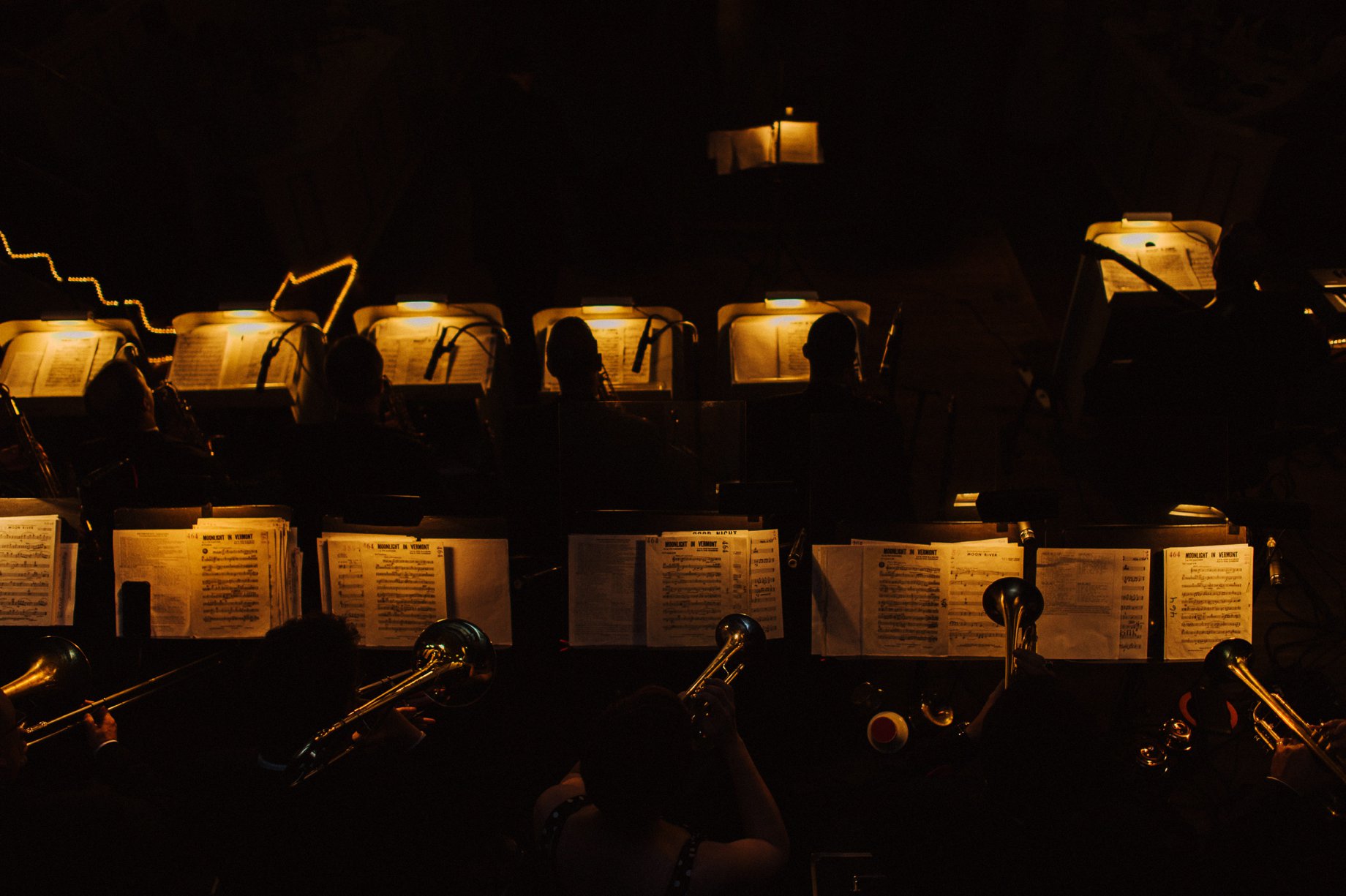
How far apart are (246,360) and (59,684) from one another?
2.48 meters

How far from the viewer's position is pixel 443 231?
866 centimetres

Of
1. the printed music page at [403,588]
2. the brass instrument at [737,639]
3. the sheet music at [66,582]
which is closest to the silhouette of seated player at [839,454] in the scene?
the brass instrument at [737,639]

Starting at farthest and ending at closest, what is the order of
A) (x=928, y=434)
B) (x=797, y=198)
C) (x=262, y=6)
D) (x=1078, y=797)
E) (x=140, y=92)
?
(x=262, y=6)
(x=797, y=198)
(x=140, y=92)
(x=928, y=434)
(x=1078, y=797)

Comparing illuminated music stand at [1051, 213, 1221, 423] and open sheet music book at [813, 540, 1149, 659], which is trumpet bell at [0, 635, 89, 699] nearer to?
open sheet music book at [813, 540, 1149, 659]

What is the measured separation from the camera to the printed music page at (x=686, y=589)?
3.31m

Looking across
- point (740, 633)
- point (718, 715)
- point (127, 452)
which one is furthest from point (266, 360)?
point (718, 715)

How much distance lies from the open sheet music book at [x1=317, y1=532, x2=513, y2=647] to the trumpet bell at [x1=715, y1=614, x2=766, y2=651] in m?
0.90

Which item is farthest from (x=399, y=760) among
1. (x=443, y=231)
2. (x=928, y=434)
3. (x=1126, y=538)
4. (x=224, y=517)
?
(x=443, y=231)

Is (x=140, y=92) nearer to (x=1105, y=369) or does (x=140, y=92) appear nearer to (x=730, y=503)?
(x=730, y=503)

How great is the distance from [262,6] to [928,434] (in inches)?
340

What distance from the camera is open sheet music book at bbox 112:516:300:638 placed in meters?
3.41

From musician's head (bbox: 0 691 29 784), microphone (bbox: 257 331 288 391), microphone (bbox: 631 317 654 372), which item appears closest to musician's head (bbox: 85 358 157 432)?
microphone (bbox: 257 331 288 391)

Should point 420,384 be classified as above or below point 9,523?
above

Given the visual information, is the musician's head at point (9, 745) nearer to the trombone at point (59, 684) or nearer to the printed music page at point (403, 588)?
the trombone at point (59, 684)
